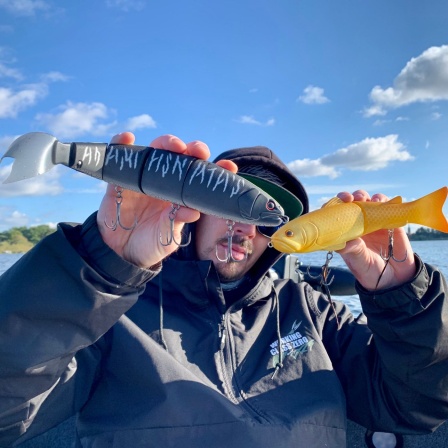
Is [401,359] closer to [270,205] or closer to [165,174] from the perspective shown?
[270,205]

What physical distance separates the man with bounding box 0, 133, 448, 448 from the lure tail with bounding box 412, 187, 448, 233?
0.33m

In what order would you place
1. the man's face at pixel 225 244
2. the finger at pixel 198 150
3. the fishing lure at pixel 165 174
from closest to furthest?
the fishing lure at pixel 165 174 < the finger at pixel 198 150 < the man's face at pixel 225 244

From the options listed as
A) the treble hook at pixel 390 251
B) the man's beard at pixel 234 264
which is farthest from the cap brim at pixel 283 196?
the treble hook at pixel 390 251

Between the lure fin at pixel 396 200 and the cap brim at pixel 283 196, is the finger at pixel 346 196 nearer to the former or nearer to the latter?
the lure fin at pixel 396 200

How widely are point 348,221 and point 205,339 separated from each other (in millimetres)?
1227

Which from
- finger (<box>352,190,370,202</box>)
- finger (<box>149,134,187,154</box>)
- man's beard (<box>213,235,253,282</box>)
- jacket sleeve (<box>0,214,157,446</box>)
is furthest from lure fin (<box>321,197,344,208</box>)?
man's beard (<box>213,235,253,282</box>)

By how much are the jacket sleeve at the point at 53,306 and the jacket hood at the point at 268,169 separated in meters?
1.06

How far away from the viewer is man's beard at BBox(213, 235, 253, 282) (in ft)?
11.3

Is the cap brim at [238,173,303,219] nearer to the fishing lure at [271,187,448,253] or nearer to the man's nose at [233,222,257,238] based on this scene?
the man's nose at [233,222,257,238]

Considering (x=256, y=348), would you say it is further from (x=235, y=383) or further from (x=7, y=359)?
(x=7, y=359)

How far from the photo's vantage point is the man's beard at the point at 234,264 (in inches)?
135

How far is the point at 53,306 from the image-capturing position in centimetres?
224

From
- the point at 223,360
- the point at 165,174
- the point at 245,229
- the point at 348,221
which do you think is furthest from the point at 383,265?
the point at 165,174

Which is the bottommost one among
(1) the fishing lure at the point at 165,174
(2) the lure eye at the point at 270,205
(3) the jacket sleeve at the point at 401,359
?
(3) the jacket sleeve at the point at 401,359
